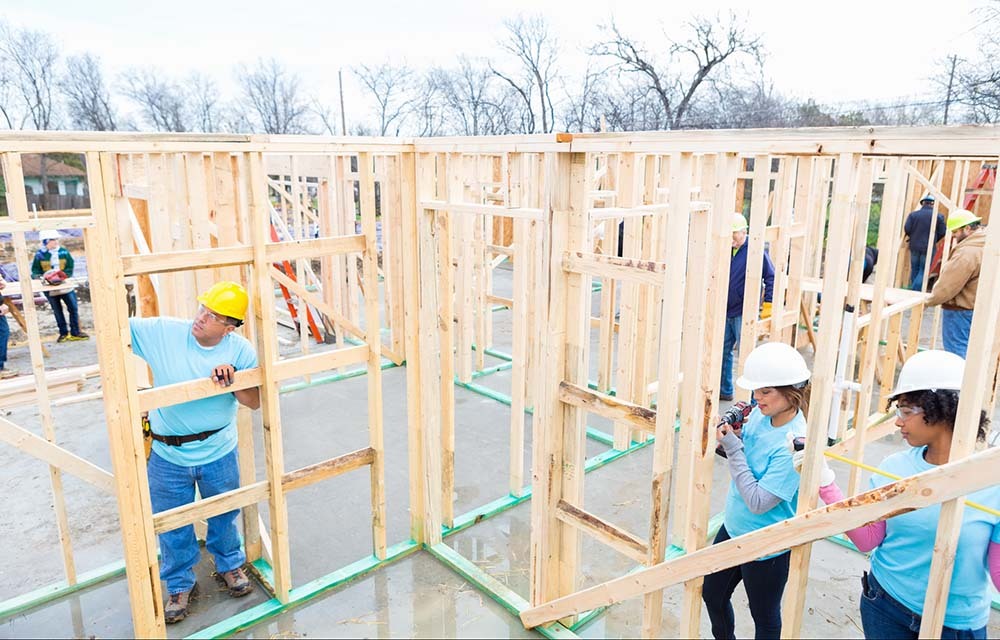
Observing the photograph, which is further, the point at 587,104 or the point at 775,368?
the point at 587,104

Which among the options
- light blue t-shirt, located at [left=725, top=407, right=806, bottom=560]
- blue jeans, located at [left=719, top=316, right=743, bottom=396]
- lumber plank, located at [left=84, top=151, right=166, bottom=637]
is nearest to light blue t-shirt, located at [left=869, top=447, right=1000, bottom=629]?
light blue t-shirt, located at [left=725, top=407, right=806, bottom=560]

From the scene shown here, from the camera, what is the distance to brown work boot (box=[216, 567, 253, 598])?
387 cm

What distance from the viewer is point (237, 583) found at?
3881mm

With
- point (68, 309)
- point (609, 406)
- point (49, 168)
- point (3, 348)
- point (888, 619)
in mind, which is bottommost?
point (3, 348)

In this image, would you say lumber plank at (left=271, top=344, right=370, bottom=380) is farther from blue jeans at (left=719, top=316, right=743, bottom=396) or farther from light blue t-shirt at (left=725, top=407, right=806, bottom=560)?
blue jeans at (left=719, top=316, right=743, bottom=396)

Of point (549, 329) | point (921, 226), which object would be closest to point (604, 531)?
point (549, 329)

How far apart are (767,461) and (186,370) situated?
2.96 meters

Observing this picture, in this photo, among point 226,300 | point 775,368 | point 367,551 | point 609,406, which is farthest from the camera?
point 367,551

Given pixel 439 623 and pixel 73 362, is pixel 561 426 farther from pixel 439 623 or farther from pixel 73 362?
pixel 73 362

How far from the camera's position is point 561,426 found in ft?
10.9

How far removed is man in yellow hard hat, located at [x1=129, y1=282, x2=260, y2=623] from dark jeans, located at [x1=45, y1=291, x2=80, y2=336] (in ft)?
24.8

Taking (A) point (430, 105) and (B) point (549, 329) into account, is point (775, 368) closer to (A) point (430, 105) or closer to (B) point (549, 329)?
(B) point (549, 329)

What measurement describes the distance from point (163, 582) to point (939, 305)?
6.78 metres

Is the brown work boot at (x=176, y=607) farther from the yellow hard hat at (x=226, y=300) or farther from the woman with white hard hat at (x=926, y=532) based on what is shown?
the woman with white hard hat at (x=926, y=532)
